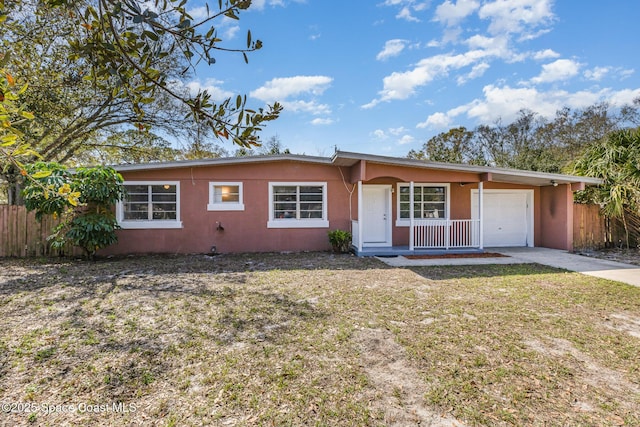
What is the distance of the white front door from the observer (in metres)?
10.1

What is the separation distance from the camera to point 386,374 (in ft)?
9.00

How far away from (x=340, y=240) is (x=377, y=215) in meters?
1.71

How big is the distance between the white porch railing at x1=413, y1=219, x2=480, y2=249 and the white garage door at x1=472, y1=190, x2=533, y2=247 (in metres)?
1.57

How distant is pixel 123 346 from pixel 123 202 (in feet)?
23.4

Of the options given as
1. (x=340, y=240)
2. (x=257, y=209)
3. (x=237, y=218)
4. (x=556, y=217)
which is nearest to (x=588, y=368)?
(x=340, y=240)

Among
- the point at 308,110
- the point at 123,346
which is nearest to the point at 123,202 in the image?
the point at 123,346

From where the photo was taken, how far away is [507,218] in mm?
11102

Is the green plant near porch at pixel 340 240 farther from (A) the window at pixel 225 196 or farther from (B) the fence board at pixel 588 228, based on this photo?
(B) the fence board at pixel 588 228

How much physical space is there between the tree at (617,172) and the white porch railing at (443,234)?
13.2 ft

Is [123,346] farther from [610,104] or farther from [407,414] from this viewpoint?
[610,104]

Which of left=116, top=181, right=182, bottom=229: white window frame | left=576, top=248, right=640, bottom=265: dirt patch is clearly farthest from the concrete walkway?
left=116, top=181, right=182, bottom=229: white window frame

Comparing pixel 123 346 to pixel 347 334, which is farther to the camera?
pixel 347 334

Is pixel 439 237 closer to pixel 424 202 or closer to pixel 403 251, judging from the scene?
pixel 424 202

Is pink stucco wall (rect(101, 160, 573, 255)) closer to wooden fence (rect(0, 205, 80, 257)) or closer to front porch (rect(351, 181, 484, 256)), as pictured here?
front porch (rect(351, 181, 484, 256))
